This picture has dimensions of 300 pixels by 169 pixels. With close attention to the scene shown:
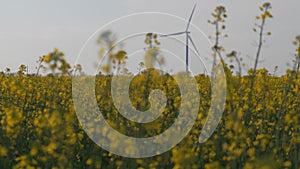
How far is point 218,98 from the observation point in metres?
5.09

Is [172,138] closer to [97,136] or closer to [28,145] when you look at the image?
[97,136]

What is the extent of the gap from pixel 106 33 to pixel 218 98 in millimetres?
1491

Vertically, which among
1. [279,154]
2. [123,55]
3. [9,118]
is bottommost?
[279,154]

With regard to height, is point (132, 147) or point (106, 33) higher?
point (106, 33)

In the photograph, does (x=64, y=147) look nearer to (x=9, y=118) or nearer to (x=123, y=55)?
(x=9, y=118)

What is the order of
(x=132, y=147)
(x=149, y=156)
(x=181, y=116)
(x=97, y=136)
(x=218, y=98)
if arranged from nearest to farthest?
(x=132, y=147) → (x=149, y=156) → (x=97, y=136) → (x=218, y=98) → (x=181, y=116)

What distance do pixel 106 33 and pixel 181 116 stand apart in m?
1.76

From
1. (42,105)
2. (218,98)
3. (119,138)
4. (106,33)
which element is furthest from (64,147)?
(42,105)

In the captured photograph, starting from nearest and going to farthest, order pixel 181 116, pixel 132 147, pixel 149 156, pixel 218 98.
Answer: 1. pixel 132 147
2. pixel 149 156
3. pixel 218 98
4. pixel 181 116

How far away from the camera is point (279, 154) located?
5180 millimetres

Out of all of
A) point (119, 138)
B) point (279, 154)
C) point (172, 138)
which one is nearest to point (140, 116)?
point (172, 138)

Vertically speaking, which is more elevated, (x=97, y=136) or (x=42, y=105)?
(x=42, y=105)

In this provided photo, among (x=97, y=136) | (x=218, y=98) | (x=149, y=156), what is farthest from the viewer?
(x=218, y=98)

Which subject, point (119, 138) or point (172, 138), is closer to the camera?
point (119, 138)
